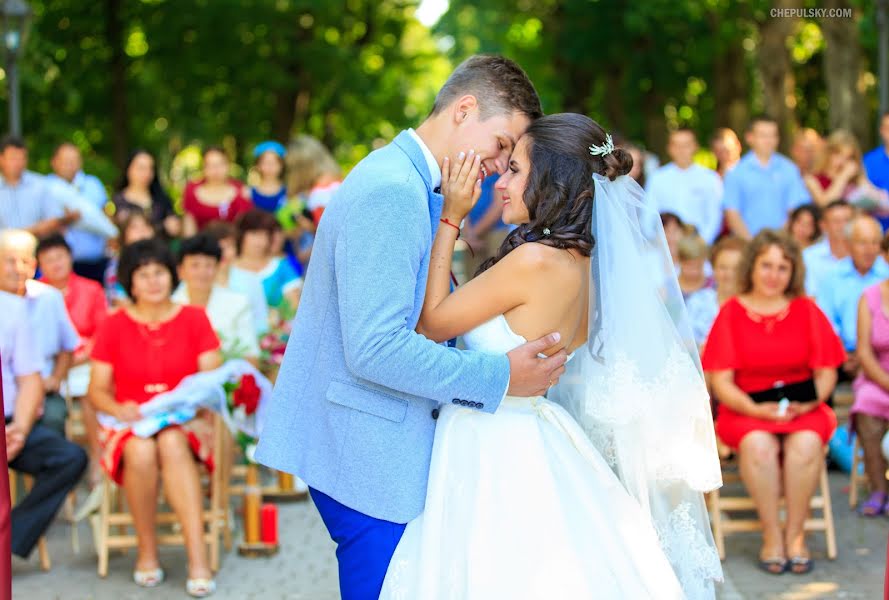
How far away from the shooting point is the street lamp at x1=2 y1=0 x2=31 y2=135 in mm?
13133

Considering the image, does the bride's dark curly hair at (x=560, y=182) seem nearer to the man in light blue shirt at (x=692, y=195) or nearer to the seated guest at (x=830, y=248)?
the seated guest at (x=830, y=248)

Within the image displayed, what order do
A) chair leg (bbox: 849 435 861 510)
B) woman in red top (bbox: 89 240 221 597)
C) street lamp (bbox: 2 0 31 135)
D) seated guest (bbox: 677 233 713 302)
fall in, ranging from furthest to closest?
street lamp (bbox: 2 0 31 135) < seated guest (bbox: 677 233 713 302) < chair leg (bbox: 849 435 861 510) < woman in red top (bbox: 89 240 221 597)

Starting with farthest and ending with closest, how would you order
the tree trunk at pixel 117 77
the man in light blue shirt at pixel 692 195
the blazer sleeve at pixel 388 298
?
the tree trunk at pixel 117 77, the man in light blue shirt at pixel 692 195, the blazer sleeve at pixel 388 298

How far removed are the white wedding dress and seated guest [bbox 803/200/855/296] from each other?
19.8ft

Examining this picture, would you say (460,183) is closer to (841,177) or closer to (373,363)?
(373,363)

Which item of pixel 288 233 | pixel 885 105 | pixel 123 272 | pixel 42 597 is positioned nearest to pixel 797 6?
pixel 885 105

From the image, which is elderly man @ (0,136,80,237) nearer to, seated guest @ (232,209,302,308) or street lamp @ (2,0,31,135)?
seated guest @ (232,209,302,308)

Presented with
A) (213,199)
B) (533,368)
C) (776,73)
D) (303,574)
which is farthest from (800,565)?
(776,73)

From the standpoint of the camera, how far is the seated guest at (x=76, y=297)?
27.9 ft

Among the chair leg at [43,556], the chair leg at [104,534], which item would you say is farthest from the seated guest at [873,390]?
the chair leg at [43,556]

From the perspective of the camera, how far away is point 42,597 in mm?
6246

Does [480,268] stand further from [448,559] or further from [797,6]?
[797,6]

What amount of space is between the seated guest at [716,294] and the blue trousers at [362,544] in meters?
4.70

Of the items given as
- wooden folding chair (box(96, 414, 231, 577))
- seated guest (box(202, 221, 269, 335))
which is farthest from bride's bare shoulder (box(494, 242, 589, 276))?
seated guest (box(202, 221, 269, 335))
